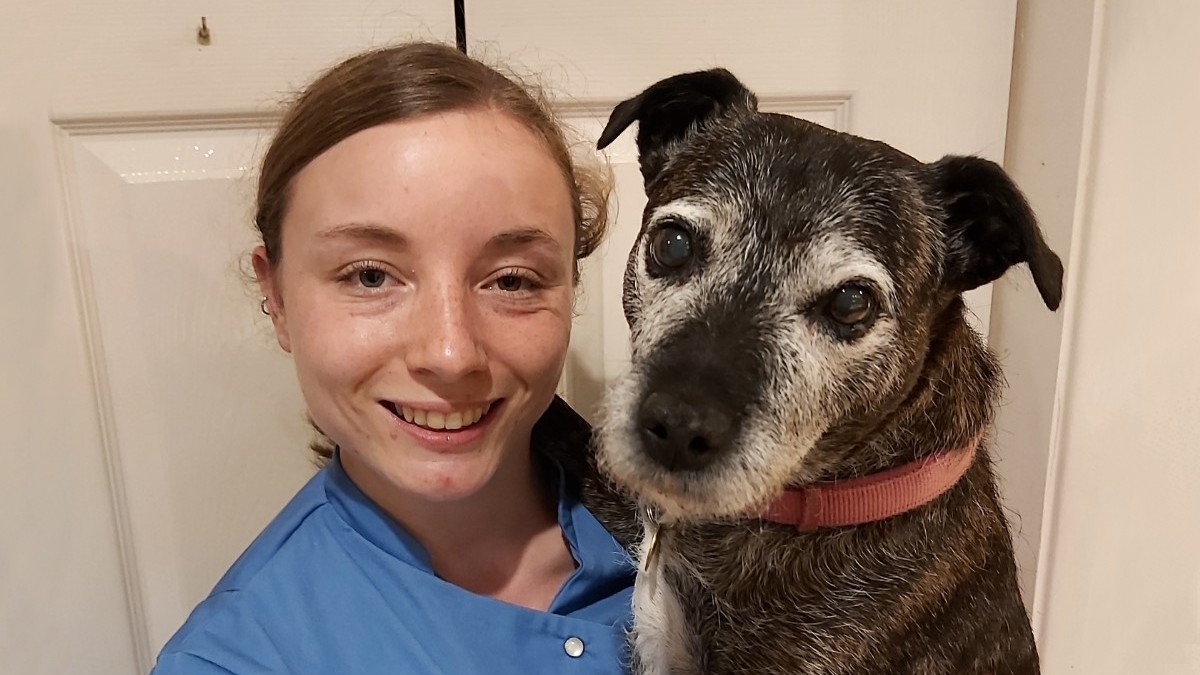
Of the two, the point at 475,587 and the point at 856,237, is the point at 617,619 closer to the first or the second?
the point at 475,587

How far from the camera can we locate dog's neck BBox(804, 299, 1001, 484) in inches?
48.4

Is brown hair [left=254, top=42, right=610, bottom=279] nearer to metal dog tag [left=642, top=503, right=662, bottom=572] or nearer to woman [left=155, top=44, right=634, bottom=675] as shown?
woman [left=155, top=44, right=634, bottom=675]

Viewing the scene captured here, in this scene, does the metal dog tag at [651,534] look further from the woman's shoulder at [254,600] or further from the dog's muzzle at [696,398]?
the woman's shoulder at [254,600]

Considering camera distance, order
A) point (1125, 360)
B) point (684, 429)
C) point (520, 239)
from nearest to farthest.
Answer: point (684, 429) < point (520, 239) < point (1125, 360)

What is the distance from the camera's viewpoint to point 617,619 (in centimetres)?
141

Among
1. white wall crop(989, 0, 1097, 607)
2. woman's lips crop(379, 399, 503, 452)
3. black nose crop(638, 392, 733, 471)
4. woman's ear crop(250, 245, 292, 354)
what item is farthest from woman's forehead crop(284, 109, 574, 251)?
white wall crop(989, 0, 1097, 607)

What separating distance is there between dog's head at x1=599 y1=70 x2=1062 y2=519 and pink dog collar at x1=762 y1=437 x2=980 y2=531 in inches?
2.1

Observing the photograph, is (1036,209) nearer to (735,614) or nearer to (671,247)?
(671,247)

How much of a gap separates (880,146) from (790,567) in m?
0.57

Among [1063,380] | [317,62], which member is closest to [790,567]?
[1063,380]

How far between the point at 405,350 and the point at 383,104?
0.33 m

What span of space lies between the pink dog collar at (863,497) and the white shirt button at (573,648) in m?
0.33

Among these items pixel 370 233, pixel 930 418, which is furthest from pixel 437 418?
pixel 930 418

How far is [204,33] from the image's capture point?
153cm
